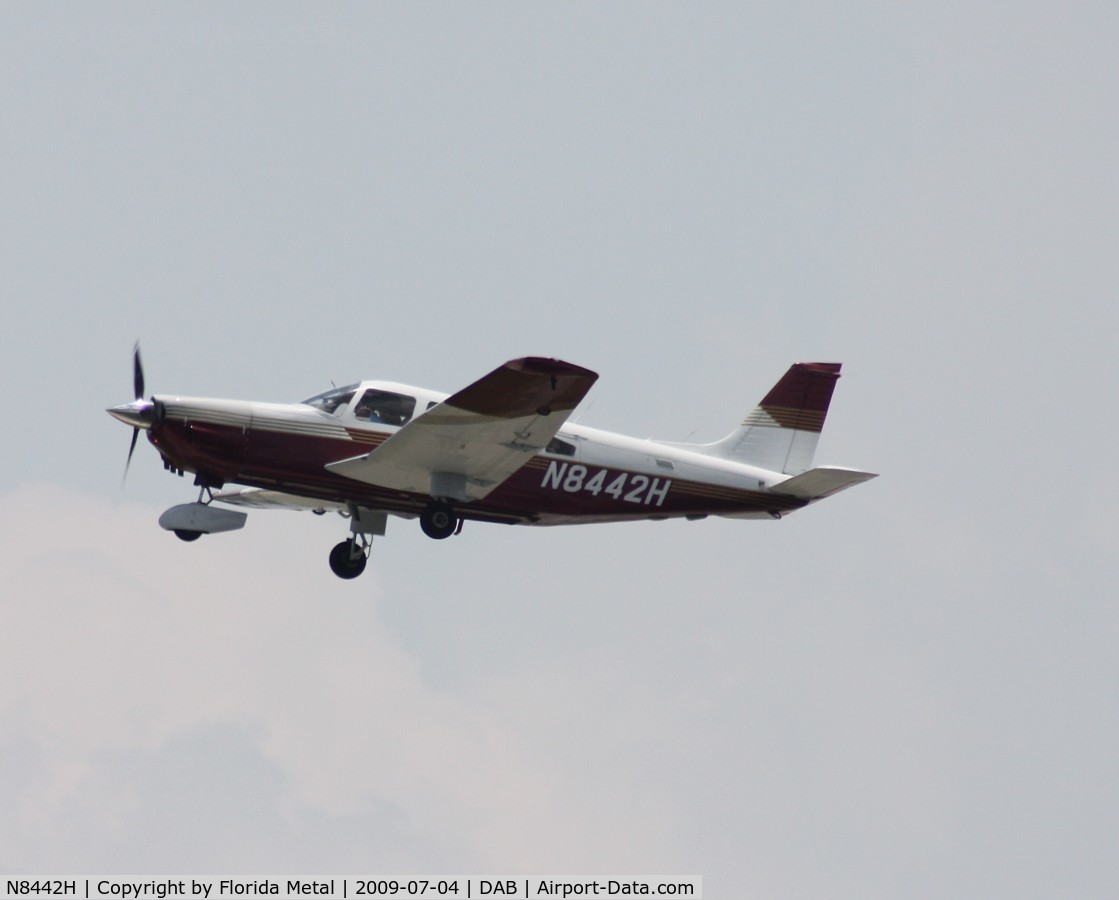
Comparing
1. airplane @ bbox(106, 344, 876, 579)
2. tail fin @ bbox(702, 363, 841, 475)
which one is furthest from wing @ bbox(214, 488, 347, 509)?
tail fin @ bbox(702, 363, 841, 475)

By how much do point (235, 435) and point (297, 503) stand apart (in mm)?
3892

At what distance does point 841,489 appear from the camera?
23109 mm

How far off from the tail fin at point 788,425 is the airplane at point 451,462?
202mm

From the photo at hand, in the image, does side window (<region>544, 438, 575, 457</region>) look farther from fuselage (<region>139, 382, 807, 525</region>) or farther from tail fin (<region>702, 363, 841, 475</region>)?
tail fin (<region>702, 363, 841, 475</region>)

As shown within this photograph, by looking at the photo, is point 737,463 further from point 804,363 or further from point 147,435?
point 147,435

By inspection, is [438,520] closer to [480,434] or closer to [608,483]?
[480,434]

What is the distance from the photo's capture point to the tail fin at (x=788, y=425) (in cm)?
2455

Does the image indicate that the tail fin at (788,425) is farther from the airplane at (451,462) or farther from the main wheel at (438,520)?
the main wheel at (438,520)

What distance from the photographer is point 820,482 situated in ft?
75.2

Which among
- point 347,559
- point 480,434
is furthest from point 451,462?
point 347,559

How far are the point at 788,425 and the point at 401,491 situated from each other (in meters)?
6.13

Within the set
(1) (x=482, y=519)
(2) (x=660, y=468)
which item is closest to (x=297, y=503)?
(1) (x=482, y=519)

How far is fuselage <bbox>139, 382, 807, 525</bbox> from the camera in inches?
836

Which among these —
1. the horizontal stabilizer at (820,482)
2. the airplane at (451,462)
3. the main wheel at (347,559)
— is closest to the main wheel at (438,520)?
the airplane at (451,462)
